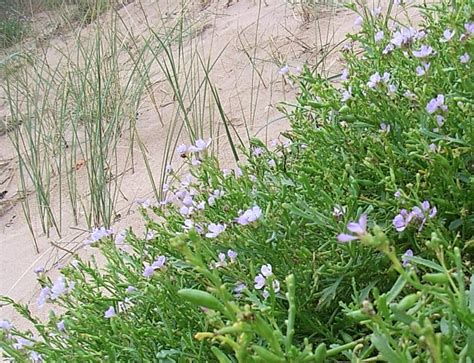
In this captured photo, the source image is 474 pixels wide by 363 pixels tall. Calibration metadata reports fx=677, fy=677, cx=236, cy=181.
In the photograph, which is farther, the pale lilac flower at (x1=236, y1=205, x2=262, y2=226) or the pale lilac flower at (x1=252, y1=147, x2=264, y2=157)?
the pale lilac flower at (x1=252, y1=147, x2=264, y2=157)

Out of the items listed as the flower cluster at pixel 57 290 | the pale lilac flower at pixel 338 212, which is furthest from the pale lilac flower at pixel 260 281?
the flower cluster at pixel 57 290

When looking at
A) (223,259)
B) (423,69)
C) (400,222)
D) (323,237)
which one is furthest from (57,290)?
(423,69)

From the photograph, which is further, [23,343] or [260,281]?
[23,343]

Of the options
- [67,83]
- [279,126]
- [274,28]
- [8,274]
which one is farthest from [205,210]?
[274,28]

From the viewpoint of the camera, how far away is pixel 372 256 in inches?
37.3

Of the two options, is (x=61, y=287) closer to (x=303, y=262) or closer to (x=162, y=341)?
(x=162, y=341)

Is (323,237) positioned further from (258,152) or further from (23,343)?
(23,343)

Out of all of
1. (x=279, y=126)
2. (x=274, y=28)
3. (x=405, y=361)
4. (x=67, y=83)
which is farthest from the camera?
(x=274, y=28)

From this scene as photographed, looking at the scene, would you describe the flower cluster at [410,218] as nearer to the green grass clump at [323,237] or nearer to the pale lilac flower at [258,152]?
the green grass clump at [323,237]

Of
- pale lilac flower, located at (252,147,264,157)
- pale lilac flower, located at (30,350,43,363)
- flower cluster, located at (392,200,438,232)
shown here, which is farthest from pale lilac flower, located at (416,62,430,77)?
pale lilac flower, located at (30,350,43,363)

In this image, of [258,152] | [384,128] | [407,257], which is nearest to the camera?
[407,257]

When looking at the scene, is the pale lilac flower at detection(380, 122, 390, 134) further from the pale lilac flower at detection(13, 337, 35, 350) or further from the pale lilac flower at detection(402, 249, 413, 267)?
the pale lilac flower at detection(13, 337, 35, 350)

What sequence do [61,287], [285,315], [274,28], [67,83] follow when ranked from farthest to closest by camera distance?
[274,28] → [67,83] → [61,287] → [285,315]

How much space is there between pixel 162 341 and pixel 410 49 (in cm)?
64
